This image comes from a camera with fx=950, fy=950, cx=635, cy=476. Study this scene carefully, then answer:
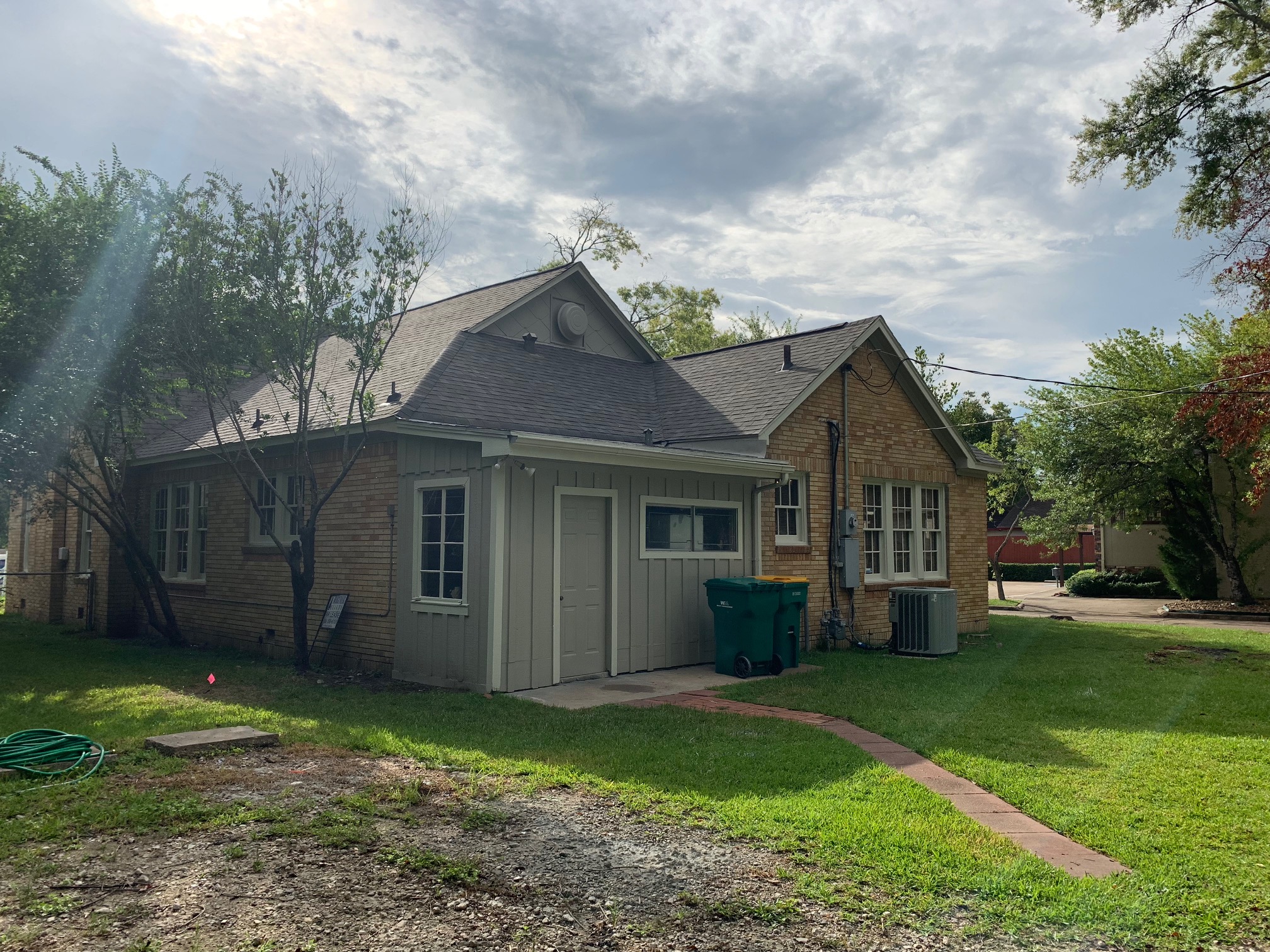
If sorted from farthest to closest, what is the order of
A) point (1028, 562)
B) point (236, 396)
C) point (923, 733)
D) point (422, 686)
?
point (1028, 562), point (236, 396), point (422, 686), point (923, 733)

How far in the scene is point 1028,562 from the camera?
42.7 meters

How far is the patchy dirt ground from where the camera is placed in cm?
395

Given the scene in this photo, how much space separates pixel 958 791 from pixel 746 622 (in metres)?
5.03

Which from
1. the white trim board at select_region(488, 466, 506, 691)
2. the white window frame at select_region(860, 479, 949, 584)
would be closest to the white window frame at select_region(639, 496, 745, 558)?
the white trim board at select_region(488, 466, 506, 691)

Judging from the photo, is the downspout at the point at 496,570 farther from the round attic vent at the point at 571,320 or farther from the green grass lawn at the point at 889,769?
the round attic vent at the point at 571,320

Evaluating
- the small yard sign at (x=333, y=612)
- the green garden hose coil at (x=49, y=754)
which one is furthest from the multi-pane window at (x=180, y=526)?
the green garden hose coil at (x=49, y=754)

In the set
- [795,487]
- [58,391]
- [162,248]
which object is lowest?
[795,487]

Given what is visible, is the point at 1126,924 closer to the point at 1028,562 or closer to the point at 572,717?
the point at 572,717

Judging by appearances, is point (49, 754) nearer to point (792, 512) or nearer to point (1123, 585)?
point (792, 512)

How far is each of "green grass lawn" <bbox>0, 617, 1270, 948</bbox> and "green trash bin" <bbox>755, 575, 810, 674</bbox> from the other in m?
0.45

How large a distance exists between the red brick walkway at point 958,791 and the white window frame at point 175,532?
30.3ft

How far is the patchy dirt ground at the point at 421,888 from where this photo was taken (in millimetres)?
3947

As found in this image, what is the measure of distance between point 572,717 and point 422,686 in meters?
2.58

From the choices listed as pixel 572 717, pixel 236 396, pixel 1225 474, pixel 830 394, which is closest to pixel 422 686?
pixel 572 717
